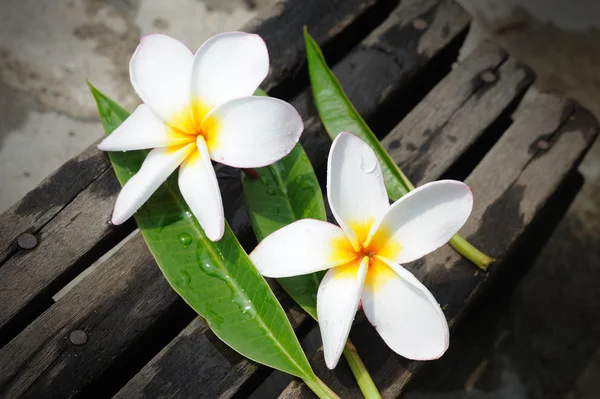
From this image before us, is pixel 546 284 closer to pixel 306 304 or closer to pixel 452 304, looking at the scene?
pixel 452 304

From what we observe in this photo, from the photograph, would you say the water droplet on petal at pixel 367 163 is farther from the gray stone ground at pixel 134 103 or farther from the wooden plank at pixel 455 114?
the gray stone ground at pixel 134 103

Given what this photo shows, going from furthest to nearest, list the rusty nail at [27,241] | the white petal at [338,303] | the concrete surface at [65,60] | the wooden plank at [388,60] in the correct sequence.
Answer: the concrete surface at [65,60], the wooden plank at [388,60], the rusty nail at [27,241], the white petal at [338,303]

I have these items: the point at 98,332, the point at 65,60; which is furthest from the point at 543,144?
the point at 65,60

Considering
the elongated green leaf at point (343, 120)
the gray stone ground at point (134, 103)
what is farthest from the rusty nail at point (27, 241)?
the gray stone ground at point (134, 103)

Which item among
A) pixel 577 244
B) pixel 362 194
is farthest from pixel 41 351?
pixel 577 244

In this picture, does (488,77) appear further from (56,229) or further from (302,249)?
(56,229)

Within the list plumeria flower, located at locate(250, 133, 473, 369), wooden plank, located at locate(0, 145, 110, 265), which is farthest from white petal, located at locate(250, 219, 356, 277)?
wooden plank, located at locate(0, 145, 110, 265)
